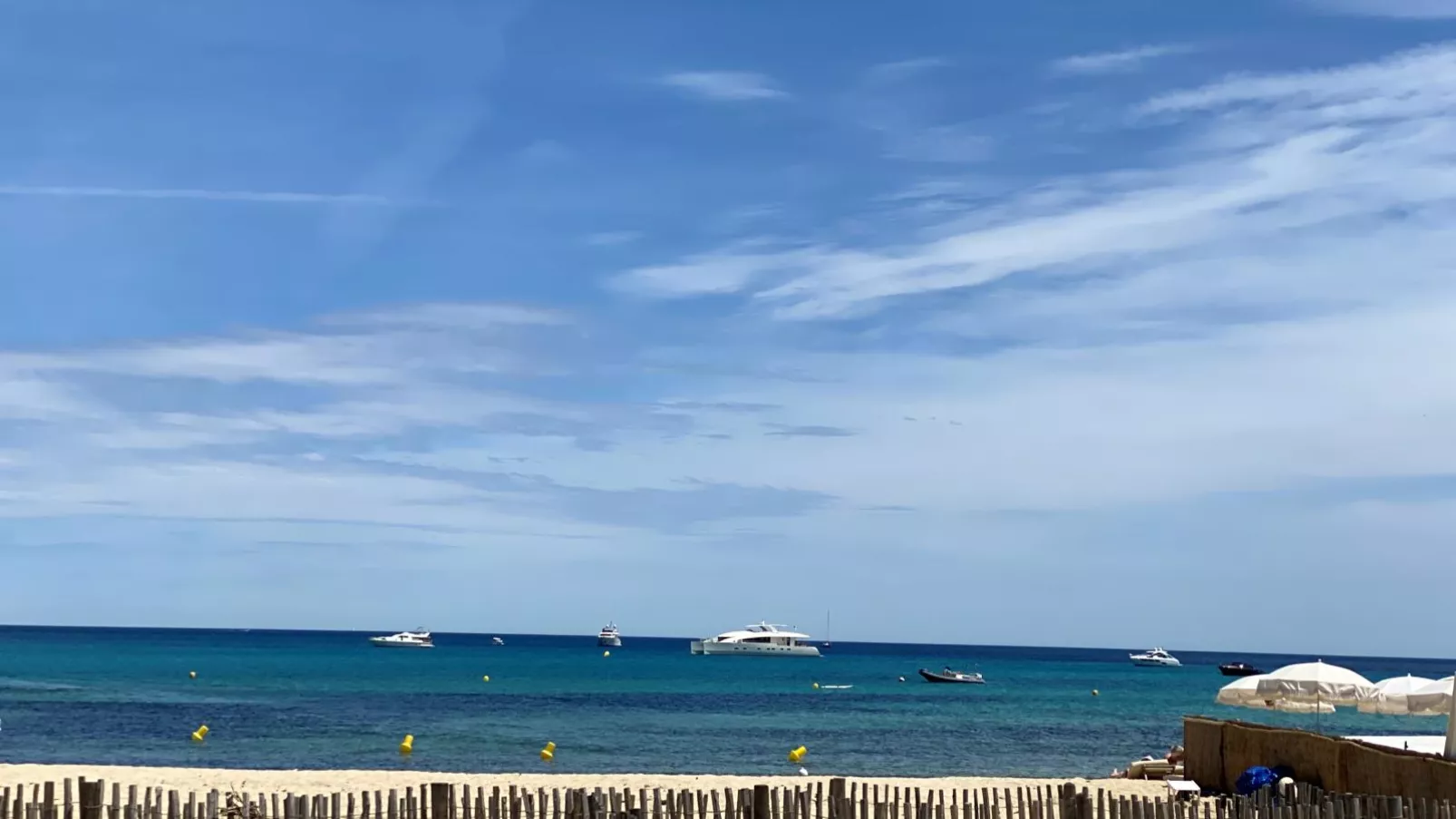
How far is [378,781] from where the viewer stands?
25156mm

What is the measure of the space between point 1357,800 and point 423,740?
115 ft

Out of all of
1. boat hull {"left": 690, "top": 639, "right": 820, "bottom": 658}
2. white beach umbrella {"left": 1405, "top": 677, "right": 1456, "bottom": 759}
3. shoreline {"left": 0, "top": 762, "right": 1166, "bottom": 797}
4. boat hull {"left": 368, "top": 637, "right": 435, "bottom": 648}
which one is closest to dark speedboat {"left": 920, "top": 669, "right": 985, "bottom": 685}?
boat hull {"left": 690, "top": 639, "right": 820, "bottom": 658}

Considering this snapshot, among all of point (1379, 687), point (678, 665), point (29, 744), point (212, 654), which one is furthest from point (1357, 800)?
point (212, 654)

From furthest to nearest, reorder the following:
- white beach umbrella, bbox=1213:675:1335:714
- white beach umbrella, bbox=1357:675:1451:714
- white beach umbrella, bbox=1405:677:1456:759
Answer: white beach umbrella, bbox=1213:675:1335:714, white beach umbrella, bbox=1357:675:1451:714, white beach umbrella, bbox=1405:677:1456:759

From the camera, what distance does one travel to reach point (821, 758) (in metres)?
39.4

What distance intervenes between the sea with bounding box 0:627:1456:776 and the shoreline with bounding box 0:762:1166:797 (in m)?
6.01

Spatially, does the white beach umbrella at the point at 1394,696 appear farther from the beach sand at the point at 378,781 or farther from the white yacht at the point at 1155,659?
the white yacht at the point at 1155,659

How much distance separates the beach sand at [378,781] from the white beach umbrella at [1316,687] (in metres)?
2.65

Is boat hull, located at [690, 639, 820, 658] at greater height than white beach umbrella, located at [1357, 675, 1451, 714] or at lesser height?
lesser

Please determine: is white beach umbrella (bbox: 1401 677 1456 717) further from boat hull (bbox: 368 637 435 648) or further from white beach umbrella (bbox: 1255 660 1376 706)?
boat hull (bbox: 368 637 435 648)

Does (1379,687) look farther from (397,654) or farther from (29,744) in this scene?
(397,654)

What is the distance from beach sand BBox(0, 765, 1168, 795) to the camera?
81.7ft

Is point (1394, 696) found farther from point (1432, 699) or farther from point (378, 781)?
point (378, 781)

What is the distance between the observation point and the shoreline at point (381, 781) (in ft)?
81.8
